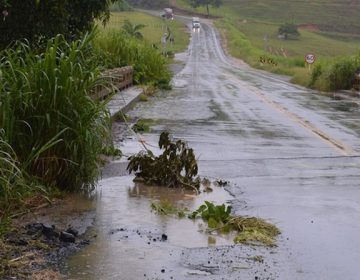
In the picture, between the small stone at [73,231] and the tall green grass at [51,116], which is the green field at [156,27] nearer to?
the tall green grass at [51,116]

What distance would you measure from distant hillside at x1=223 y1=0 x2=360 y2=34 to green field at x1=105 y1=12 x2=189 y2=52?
82.5 feet

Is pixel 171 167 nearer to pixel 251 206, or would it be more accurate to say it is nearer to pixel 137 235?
pixel 251 206

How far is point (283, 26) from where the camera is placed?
382ft

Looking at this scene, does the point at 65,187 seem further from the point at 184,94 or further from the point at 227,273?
the point at 184,94

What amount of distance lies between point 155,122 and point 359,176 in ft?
23.8

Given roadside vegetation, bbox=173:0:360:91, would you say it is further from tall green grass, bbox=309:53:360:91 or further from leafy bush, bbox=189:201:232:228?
leafy bush, bbox=189:201:232:228

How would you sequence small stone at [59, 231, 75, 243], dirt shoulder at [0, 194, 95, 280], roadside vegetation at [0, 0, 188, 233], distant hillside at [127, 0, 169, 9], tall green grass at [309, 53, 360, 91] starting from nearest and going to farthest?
dirt shoulder at [0, 194, 95, 280], small stone at [59, 231, 75, 243], roadside vegetation at [0, 0, 188, 233], tall green grass at [309, 53, 360, 91], distant hillside at [127, 0, 169, 9]

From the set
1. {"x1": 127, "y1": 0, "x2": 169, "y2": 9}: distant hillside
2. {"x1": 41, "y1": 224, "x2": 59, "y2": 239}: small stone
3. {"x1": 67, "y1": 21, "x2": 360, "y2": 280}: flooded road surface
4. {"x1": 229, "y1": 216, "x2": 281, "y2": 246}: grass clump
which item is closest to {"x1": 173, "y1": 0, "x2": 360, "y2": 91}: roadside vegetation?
{"x1": 127, "y1": 0, "x2": 169, "y2": 9}: distant hillside

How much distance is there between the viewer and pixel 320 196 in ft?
30.0

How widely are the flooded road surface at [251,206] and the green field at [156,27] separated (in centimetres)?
6928

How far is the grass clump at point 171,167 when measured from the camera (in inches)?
369

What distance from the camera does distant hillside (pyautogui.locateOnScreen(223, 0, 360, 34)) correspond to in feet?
441

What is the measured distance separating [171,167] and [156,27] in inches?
3997

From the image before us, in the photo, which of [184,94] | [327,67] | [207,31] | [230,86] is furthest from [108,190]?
[207,31]
